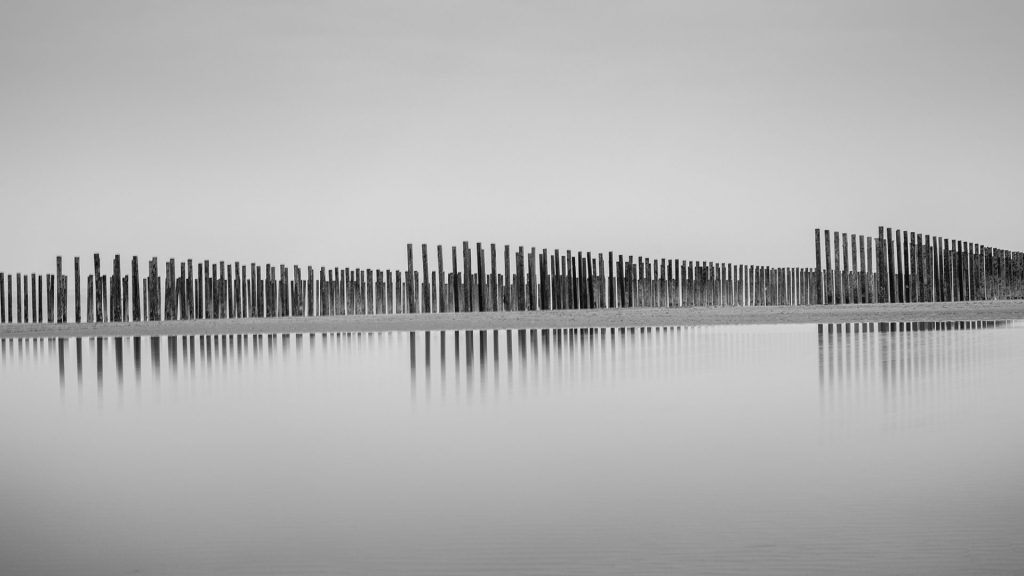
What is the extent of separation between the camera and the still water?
3.31 metres

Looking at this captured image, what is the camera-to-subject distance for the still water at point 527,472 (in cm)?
331

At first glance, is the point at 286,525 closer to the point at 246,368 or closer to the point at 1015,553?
the point at 1015,553

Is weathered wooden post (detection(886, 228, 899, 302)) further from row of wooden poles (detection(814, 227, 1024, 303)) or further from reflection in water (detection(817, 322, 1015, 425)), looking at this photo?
reflection in water (detection(817, 322, 1015, 425))

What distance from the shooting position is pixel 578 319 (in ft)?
83.6

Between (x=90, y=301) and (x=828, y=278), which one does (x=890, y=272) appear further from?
(x=90, y=301)

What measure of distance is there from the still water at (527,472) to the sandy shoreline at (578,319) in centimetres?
1405

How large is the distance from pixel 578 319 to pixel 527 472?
20692 millimetres

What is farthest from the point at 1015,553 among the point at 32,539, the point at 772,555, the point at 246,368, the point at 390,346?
the point at 390,346

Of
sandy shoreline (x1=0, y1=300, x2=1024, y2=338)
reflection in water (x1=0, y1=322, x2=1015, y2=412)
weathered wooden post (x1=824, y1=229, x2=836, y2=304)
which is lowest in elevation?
reflection in water (x1=0, y1=322, x2=1015, y2=412)

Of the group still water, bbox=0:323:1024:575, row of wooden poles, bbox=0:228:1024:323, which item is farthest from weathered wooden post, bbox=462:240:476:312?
still water, bbox=0:323:1024:575

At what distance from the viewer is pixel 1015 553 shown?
10.4ft

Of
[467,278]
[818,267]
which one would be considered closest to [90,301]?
[467,278]

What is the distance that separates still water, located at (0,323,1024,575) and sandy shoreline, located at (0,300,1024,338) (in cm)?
1405

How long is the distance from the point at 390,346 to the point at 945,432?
459 inches
